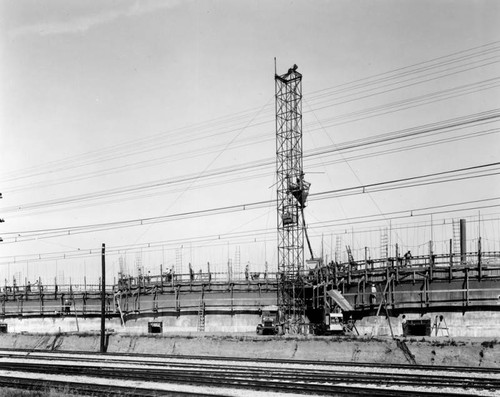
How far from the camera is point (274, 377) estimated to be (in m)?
18.0

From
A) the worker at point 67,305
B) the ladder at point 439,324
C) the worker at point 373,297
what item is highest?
the worker at point 373,297

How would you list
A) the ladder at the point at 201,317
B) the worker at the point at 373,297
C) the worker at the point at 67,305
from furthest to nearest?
the worker at the point at 67,305 < the ladder at the point at 201,317 < the worker at the point at 373,297

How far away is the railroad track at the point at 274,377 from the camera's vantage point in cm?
1560

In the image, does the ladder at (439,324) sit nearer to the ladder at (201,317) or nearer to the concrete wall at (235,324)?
the concrete wall at (235,324)

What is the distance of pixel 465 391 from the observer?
15.0m

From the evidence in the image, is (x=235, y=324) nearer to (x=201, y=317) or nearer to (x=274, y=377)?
(x=201, y=317)

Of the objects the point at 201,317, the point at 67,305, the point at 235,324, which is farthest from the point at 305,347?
the point at 67,305

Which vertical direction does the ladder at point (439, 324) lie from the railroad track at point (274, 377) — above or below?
below

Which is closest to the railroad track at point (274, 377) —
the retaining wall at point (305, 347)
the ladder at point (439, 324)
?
the retaining wall at point (305, 347)

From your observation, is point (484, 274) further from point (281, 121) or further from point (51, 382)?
point (51, 382)

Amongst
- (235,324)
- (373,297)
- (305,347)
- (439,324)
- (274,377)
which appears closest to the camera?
(274,377)

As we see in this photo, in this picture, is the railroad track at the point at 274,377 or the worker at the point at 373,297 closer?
the railroad track at the point at 274,377

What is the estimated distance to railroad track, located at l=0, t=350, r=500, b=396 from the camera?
51.2 feet

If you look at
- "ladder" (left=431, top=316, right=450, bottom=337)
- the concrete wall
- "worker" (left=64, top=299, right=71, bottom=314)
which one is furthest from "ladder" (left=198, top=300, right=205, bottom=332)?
"ladder" (left=431, top=316, right=450, bottom=337)
